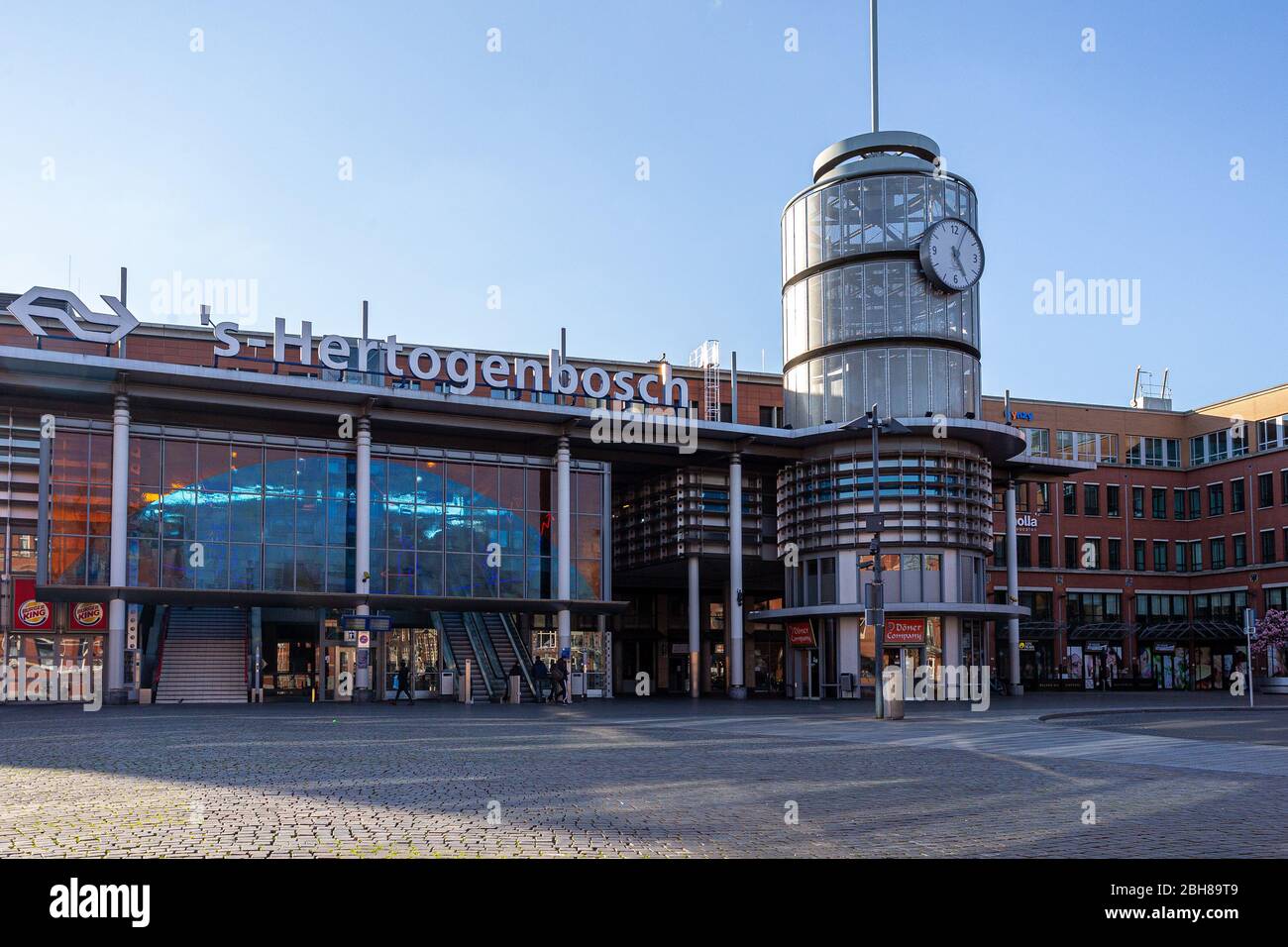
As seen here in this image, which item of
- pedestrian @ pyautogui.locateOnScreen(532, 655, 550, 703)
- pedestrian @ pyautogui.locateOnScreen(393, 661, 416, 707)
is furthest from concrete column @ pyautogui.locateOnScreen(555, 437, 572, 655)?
pedestrian @ pyautogui.locateOnScreen(393, 661, 416, 707)

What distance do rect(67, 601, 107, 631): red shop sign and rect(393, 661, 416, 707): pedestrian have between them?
48.9ft

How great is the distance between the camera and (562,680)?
45.7 meters

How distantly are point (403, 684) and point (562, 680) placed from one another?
21.4 feet

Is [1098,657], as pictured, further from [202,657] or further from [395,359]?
[202,657]

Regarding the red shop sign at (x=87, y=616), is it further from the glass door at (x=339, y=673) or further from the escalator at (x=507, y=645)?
the escalator at (x=507, y=645)

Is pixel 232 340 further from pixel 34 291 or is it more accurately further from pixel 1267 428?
pixel 1267 428

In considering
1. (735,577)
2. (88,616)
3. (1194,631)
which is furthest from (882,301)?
(1194,631)

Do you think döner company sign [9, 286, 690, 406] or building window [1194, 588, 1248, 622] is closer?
döner company sign [9, 286, 690, 406]

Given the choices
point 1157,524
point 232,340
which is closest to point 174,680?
point 232,340

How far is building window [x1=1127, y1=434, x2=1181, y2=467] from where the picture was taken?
81812 mm

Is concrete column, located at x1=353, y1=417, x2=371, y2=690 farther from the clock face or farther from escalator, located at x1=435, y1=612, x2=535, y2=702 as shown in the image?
the clock face

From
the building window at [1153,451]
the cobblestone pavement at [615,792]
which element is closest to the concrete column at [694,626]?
the cobblestone pavement at [615,792]
